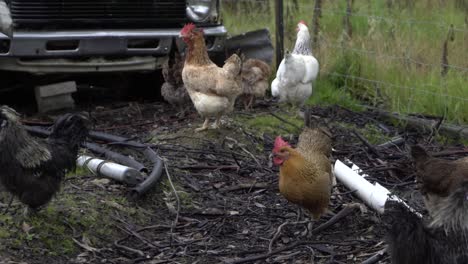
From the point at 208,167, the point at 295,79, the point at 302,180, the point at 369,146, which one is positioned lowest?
the point at 369,146

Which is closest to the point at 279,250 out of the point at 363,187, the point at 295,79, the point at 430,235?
the point at 363,187

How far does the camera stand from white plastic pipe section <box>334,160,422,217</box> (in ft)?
22.3

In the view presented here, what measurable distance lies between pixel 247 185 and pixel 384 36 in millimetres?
4466

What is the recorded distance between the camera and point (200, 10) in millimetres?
9859

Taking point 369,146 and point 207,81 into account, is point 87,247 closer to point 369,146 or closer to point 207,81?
point 207,81

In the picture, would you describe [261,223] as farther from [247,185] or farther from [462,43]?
[462,43]

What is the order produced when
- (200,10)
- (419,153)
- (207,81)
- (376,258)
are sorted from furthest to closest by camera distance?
(200,10) < (207,81) < (419,153) < (376,258)

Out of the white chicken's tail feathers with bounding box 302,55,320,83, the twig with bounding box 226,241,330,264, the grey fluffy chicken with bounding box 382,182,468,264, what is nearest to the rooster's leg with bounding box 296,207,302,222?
the twig with bounding box 226,241,330,264

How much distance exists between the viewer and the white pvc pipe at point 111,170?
6.96m

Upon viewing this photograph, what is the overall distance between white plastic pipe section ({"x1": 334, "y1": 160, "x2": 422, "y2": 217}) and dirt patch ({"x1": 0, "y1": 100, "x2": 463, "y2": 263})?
12 centimetres

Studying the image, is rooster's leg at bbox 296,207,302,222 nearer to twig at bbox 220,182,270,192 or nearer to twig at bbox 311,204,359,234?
twig at bbox 311,204,359,234

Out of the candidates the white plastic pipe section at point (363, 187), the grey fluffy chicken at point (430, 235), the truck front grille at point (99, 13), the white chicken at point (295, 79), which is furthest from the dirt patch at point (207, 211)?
the truck front grille at point (99, 13)

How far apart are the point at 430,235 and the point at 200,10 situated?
5.49 meters

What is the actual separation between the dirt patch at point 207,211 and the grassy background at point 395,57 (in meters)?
0.89
